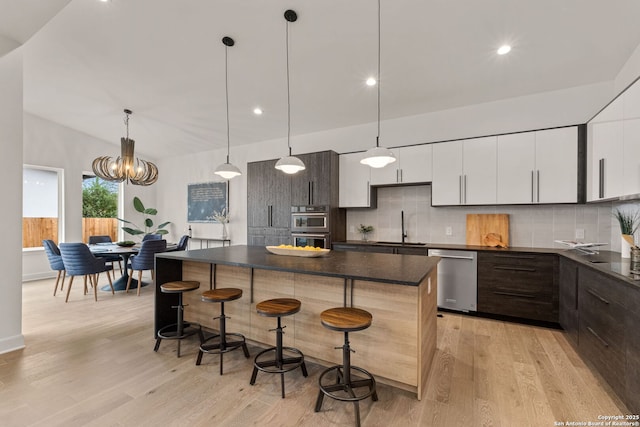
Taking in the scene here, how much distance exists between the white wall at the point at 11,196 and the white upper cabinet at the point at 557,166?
18.5 ft

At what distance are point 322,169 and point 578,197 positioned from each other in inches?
128

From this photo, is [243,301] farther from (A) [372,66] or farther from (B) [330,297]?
(A) [372,66]

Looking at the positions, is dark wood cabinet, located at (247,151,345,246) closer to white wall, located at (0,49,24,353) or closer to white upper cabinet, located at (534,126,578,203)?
white upper cabinet, located at (534,126,578,203)

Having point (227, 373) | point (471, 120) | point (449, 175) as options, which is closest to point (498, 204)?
point (449, 175)

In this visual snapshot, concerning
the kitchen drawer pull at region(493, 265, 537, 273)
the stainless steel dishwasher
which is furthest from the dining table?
the kitchen drawer pull at region(493, 265, 537, 273)

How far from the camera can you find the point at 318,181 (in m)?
4.58

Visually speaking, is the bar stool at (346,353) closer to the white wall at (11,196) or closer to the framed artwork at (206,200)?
the white wall at (11,196)

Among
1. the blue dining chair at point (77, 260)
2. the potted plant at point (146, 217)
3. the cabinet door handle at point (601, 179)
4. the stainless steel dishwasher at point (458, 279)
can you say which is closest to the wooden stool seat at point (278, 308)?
the stainless steel dishwasher at point (458, 279)

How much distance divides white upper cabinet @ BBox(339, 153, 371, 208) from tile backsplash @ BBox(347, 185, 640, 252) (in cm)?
32

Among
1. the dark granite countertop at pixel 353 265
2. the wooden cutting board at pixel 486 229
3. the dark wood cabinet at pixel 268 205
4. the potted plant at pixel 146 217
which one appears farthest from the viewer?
the potted plant at pixel 146 217

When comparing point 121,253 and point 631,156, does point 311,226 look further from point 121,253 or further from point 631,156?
point 631,156

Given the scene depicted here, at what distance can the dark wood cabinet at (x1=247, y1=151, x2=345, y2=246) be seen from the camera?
4531 millimetres

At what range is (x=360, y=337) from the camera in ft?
7.13

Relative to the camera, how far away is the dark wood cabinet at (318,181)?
449 centimetres
